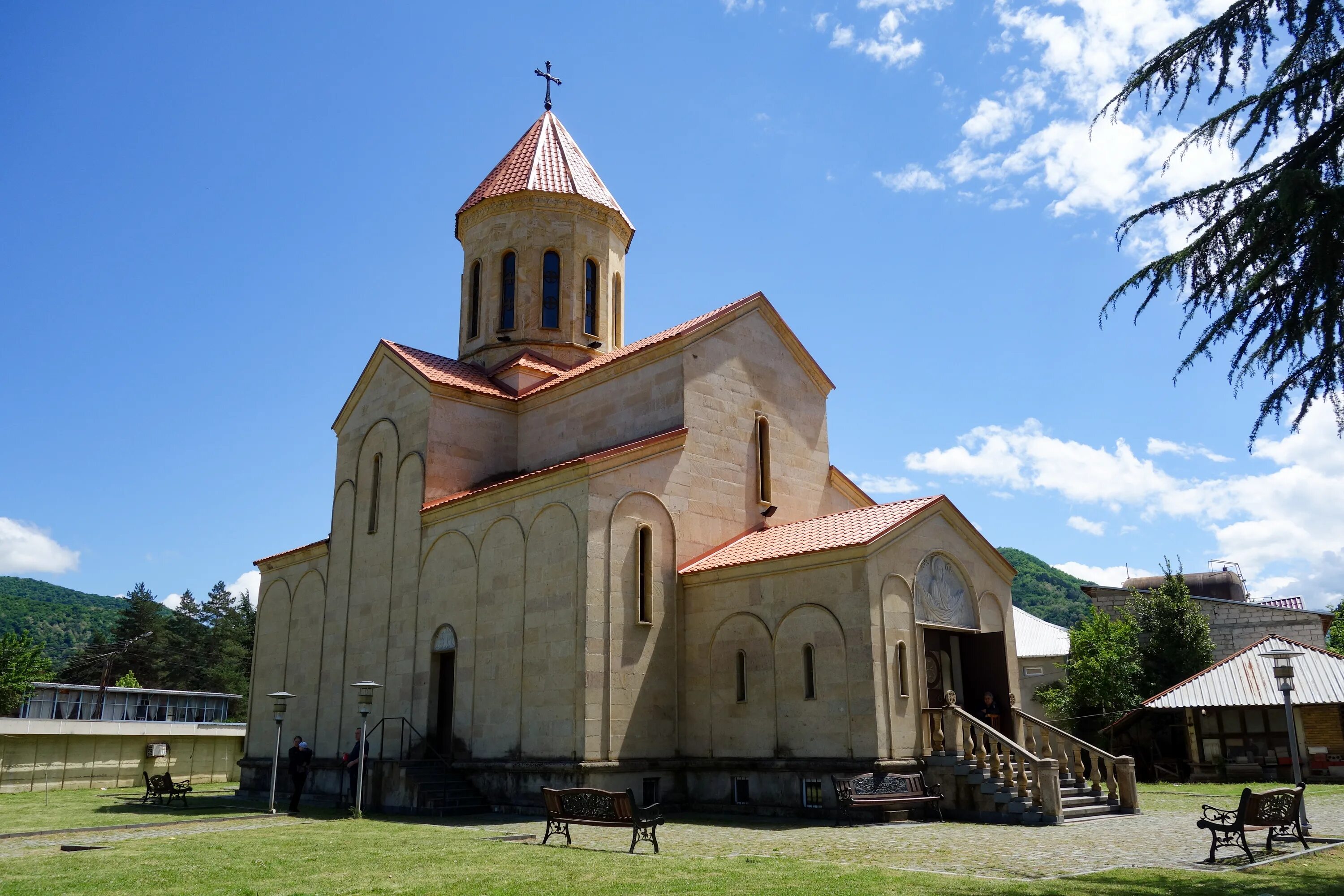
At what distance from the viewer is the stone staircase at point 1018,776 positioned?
1570 cm

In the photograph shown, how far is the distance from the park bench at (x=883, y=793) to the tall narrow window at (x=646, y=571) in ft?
16.0

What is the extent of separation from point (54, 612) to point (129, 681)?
92937 mm

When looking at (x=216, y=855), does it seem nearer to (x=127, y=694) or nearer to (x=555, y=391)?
(x=555, y=391)

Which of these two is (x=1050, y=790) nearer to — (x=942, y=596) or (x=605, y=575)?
(x=942, y=596)

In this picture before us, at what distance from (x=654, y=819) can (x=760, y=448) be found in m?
11.4

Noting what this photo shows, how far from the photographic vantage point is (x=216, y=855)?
1259 centimetres

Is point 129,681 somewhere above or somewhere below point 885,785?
above

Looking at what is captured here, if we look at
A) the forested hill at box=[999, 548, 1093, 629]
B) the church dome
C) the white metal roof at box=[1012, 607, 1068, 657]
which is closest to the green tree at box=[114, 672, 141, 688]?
the church dome

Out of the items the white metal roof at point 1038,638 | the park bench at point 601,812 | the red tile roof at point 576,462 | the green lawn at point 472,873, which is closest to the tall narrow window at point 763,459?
the red tile roof at point 576,462

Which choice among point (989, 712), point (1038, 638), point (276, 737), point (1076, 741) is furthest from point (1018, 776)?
point (1038, 638)

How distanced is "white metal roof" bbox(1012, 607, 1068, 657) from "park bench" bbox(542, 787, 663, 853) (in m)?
33.2

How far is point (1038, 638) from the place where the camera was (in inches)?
1785

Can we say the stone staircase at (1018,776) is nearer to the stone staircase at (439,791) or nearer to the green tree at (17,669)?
the stone staircase at (439,791)

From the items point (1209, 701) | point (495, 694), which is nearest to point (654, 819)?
point (495, 694)
